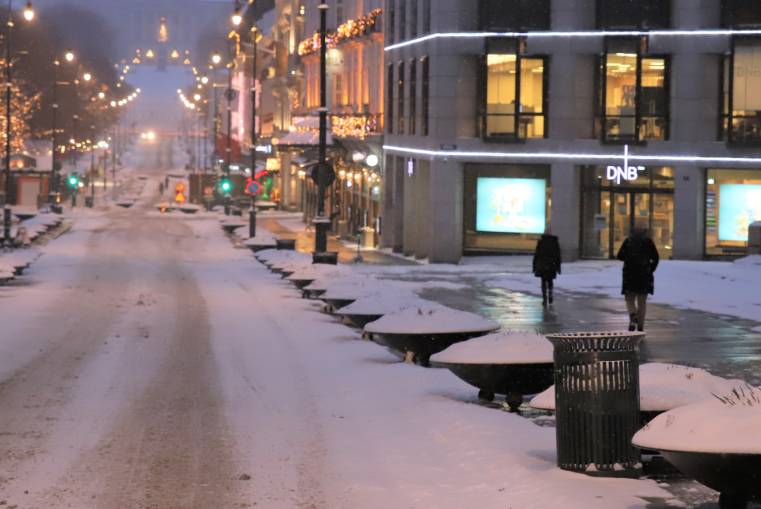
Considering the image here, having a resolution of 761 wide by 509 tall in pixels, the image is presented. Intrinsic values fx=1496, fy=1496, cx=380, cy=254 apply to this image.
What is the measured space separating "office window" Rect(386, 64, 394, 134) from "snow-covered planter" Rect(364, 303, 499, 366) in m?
36.6

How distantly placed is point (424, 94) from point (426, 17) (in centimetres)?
253

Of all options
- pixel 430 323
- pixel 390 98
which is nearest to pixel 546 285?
pixel 430 323

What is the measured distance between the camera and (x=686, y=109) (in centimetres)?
4384

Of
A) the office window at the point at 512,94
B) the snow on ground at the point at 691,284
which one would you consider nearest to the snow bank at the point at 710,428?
the snow on ground at the point at 691,284

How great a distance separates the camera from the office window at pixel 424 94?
1890 inches

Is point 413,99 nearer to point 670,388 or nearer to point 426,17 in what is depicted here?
point 426,17

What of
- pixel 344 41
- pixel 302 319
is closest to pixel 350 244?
pixel 344 41

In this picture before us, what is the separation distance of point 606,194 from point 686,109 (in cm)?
347

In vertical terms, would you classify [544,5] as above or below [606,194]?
above

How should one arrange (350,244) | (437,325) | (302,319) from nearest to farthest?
(437,325) → (302,319) → (350,244)

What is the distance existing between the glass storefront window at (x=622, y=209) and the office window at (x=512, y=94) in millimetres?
2336

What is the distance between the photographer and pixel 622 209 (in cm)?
4481

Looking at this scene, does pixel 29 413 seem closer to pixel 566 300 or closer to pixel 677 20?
pixel 566 300

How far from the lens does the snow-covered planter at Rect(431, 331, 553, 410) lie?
1491 cm
